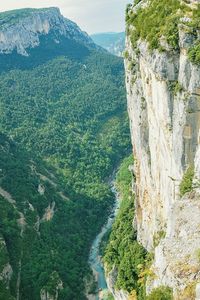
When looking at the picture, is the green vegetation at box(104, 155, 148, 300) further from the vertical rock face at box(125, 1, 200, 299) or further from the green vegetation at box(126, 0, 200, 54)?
the green vegetation at box(126, 0, 200, 54)

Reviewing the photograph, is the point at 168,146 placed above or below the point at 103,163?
above

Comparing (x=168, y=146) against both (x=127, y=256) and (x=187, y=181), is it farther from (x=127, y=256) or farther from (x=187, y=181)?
(x=127, y=256)

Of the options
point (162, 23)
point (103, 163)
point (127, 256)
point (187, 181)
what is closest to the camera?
point (187, 181)

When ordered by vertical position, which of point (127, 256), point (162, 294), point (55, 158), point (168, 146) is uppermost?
point (168, 146)

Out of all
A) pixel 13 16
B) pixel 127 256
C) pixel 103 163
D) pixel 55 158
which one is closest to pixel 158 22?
pixel 127 256

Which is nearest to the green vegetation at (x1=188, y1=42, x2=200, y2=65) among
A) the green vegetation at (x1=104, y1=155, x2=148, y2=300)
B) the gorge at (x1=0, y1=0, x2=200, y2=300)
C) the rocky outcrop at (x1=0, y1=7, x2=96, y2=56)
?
the gorge at (x1=0, y1=0, x2=200, y2=300)

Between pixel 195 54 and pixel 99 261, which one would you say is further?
pixel 99 261

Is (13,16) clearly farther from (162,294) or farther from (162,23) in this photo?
(162,294)

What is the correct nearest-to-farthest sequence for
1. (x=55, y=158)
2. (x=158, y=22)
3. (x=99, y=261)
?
1. (x=158, y=22)
2. (x=99, y=261)
3. (x=55, y=158)
